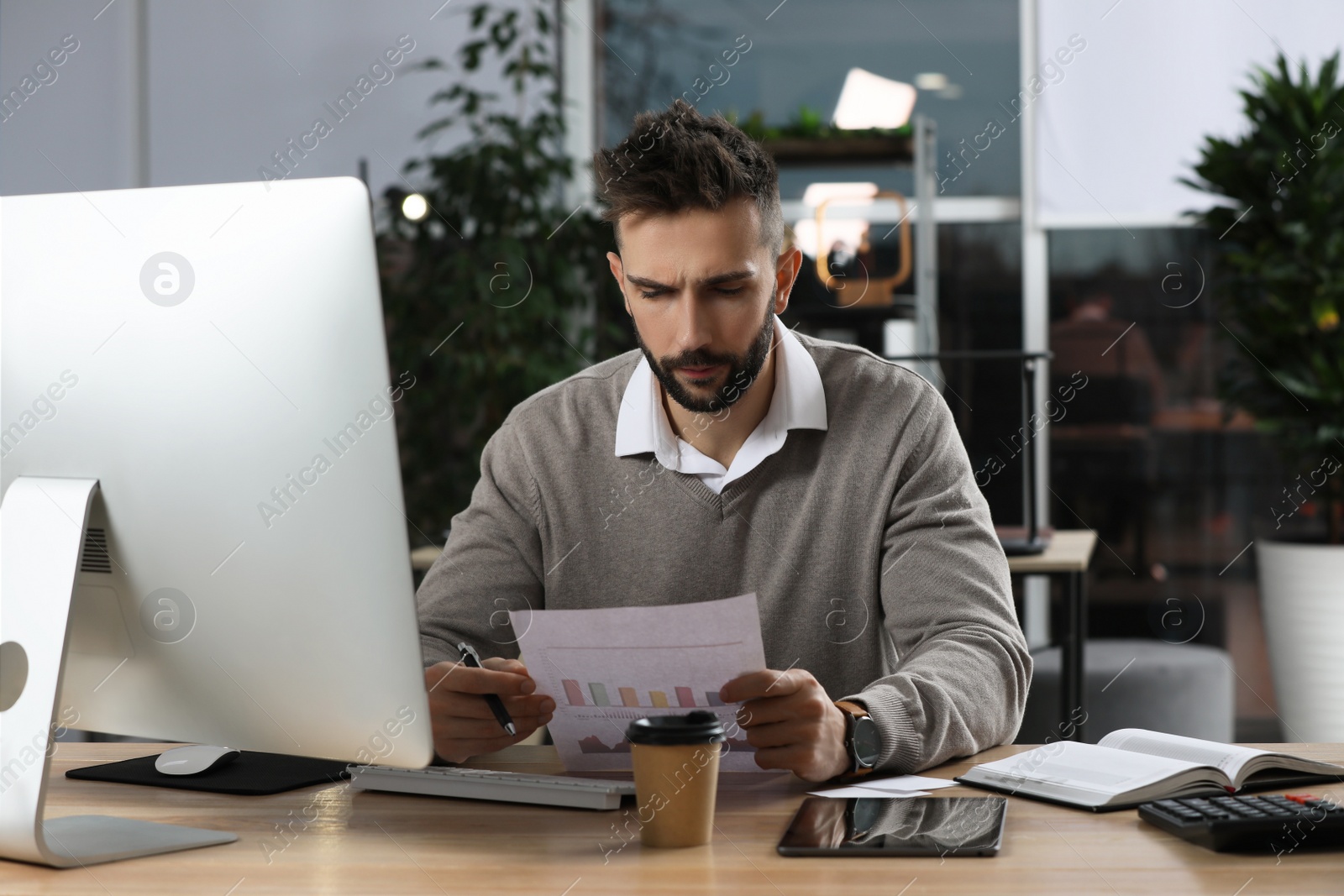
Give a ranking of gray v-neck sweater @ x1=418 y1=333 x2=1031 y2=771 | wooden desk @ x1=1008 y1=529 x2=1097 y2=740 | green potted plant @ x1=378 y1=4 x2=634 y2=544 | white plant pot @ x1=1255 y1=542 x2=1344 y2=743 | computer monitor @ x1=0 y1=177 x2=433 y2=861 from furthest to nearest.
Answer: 1. green potted plant @ x1=378 y1=4 x2=634 y2=544
2. white plant pot @ x1=1255 y1=542 x2=1344 y2=743
3. wooden desk @ x1=1008 y1=529 x2=1097 y2=740
4. gray v-neck sweater @ x1=418 y1=333 x2=1031 y2=771
5. computer monitor @ x1=0 y1=177 x2=433 y2=861

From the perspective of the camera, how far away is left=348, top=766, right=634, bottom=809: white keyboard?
3.31 ft

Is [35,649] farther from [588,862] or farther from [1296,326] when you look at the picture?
[1296,326]

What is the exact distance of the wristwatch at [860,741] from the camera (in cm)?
107

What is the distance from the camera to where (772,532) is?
1.54 m

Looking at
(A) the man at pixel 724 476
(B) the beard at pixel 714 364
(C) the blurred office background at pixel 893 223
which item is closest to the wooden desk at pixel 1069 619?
(C) the blurred office background at pixel 893 223

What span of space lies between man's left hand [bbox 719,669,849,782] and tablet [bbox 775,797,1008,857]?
0.04 metres

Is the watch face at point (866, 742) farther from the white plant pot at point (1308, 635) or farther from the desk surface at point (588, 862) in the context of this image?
the white plant pot at point (1308, 635)

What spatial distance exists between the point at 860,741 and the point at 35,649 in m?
0.65

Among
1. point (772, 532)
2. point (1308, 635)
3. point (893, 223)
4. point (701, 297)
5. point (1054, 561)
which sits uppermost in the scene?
point (893, 223)

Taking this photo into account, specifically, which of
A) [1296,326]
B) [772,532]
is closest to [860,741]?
Answer: [772,532]

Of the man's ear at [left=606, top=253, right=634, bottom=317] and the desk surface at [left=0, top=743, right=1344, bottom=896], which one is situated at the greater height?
the man's ear at [left=606, top=253, right=634, bottom=317]

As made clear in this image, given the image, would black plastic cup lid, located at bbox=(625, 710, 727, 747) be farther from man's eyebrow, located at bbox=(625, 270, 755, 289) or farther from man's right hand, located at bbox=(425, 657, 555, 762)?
man's eyebrow, located at bbox=(625, 270, 755, 289)

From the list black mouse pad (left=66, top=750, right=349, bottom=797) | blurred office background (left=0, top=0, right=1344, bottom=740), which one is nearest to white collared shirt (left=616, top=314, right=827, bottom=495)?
black mouse pad (left=66, top=750, right=349, bottom=797)

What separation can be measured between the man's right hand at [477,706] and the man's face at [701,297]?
0.48 m
